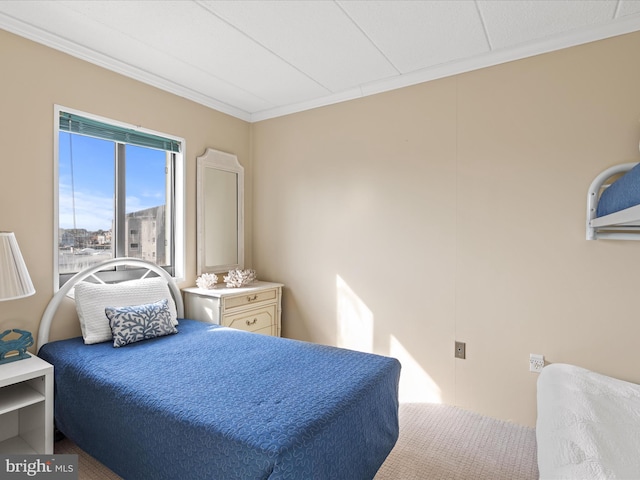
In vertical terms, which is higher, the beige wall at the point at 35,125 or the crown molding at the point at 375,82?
the crown molding at the point at 375,82

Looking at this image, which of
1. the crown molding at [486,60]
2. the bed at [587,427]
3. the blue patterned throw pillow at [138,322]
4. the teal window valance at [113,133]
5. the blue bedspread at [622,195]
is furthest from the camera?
the teal window valance at [113,133]

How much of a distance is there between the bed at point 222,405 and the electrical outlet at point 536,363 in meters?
0.99

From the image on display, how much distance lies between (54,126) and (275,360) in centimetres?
199

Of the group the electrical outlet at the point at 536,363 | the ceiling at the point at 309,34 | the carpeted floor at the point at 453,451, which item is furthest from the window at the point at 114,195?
the electrical outlet at the point at 536,363

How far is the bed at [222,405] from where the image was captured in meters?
1.30

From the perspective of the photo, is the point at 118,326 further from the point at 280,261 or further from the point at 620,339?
the point at 620,339

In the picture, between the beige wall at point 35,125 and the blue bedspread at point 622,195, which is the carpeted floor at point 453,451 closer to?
the beige wall at point 35,125

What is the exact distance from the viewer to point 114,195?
106 inches

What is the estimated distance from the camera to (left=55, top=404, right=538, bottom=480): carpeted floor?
6.31 feet

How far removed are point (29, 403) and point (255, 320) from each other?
1.61 meters

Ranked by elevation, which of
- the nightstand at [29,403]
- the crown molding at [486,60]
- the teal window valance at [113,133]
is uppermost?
the crown molding at [486,60]

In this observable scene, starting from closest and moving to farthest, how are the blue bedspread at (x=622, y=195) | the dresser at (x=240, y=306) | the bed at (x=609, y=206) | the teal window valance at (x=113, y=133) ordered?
the blue bedspread at (x=622, y=195), the bed at (x=609, y=206), the teal window valance at (x=113, y=133), the dresser at (x=240, y=306)

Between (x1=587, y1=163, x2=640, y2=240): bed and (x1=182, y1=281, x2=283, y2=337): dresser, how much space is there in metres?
2.39

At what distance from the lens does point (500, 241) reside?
2428 mm
